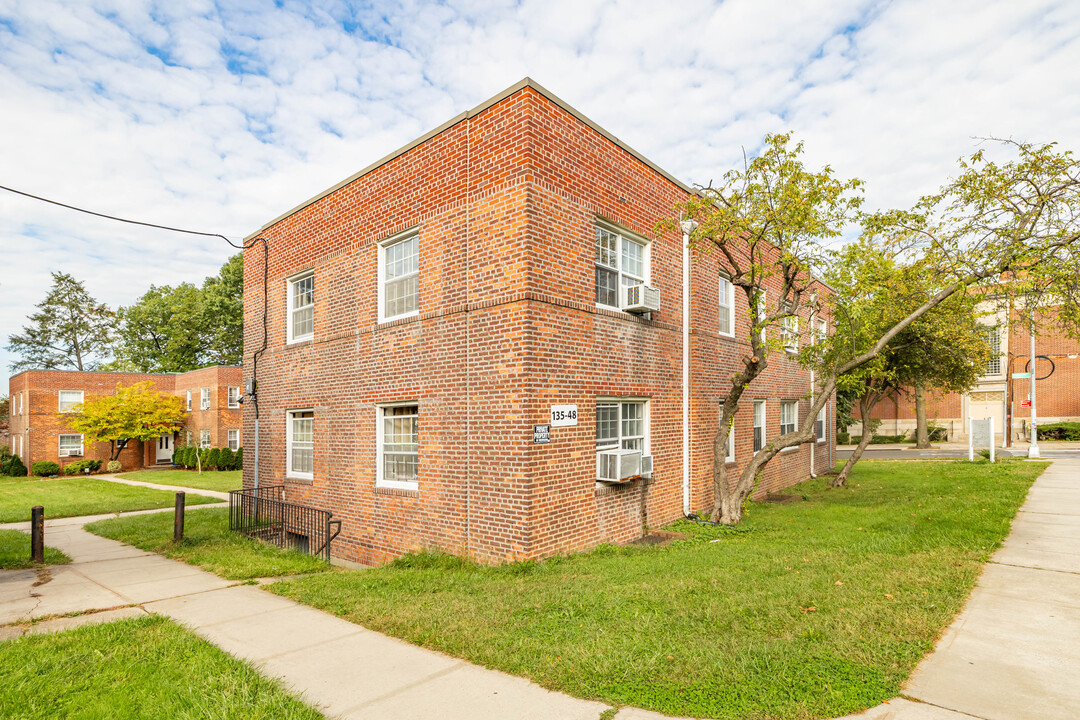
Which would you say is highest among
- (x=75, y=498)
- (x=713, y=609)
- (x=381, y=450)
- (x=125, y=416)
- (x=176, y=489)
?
(x=381, y=450)

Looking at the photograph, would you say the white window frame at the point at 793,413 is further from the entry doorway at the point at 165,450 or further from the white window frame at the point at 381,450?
the entry doorway at the point at 165,450

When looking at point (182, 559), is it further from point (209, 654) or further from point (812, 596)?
point (812, 596)

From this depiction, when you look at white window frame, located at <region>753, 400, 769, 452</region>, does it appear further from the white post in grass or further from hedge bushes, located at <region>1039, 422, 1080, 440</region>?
hedge bushes, located at <region>1039, 422, 1080, 440</region>

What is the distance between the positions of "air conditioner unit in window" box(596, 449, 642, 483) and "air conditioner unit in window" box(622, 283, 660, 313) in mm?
2381

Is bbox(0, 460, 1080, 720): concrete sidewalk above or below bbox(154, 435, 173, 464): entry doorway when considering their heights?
above

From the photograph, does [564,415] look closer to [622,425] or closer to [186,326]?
[622,425]

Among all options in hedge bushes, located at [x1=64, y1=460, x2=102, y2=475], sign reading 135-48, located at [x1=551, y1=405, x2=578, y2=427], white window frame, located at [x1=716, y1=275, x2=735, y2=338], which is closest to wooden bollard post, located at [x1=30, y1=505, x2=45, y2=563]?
sign reading 135-48, located at [x1=551, y1=405, x2=578, y2=427]

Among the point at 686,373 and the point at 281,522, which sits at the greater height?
the point at 686,373

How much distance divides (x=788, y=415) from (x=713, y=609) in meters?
12.4

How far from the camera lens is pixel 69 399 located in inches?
1398

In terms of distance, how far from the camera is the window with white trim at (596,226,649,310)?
962 centimetres

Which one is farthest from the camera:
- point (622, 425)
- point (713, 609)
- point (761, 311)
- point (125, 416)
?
point (125, 416)

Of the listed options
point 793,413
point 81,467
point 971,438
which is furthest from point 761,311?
point 81,467

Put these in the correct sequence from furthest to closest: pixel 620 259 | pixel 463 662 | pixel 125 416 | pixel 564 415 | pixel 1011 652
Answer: pixel 125 416
pixel 620 259
pixel 564 415
pixel 463 662
pixel 1011 652
